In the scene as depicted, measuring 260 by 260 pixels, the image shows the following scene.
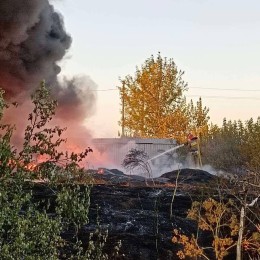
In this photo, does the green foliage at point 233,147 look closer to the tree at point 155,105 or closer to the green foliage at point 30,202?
the tree at point 155,105

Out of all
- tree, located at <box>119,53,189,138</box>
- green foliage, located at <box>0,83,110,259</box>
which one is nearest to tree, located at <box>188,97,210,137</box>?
tree, located at <box>119,53,189,138</box>

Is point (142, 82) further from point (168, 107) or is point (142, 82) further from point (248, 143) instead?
point (248, 143)

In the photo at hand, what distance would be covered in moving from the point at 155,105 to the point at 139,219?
106 feet

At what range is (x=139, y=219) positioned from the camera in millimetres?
27734

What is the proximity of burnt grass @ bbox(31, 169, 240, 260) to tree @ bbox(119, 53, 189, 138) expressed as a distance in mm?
20909

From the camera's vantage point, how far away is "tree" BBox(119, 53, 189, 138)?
5800 centimetres

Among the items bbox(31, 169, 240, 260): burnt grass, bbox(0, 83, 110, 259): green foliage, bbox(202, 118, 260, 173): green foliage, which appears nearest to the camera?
bbox(0, 83, 110, 259): green foliage

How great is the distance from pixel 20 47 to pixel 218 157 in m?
26.7

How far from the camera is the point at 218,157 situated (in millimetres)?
54219

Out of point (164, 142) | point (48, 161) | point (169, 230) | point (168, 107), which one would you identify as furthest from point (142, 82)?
point (48, 161)

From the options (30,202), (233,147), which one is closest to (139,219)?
(30,202)

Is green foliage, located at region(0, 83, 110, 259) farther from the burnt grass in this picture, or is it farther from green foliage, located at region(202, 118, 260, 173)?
green foliage, located at region(202, 118, 260, 173)

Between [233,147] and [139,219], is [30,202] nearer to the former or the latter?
[139,219]

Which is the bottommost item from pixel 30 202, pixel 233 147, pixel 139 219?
pixel 139 219
